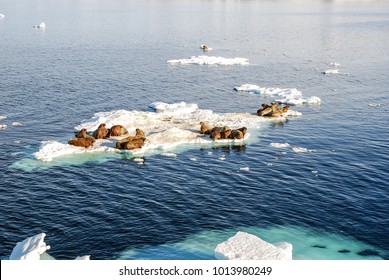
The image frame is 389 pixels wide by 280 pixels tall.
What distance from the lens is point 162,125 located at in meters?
87.0

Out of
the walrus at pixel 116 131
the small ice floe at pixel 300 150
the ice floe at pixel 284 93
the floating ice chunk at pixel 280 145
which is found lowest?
the small ice floe at pixel 300 150

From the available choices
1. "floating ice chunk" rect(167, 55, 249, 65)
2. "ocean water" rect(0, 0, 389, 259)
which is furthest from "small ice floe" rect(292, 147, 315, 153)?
"floating ice chunk" rect(167, 55, 249, 65)

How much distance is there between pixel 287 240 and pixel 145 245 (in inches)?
556

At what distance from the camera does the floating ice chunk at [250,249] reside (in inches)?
1786

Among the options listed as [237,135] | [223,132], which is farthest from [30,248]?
[237,135]

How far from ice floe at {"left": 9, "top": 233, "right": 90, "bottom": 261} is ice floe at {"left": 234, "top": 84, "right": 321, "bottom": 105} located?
68.6m

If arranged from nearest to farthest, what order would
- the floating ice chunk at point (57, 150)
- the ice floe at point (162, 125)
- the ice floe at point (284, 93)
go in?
1. the floating ice chunk at point (57, 150)
2. the ice floe at point (162, 125)
3. the ice floe at point (284, 93)

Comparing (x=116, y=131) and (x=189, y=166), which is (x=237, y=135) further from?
(x=116, y=131)

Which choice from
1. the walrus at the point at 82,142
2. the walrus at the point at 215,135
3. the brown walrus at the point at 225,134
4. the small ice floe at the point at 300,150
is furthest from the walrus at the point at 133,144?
the small ice floe at the point at 300,150

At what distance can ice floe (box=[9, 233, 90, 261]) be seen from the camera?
45625 millimetres

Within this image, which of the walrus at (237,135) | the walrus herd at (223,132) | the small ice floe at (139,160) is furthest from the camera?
the walrus at (237,135)

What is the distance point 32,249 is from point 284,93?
76105 mm

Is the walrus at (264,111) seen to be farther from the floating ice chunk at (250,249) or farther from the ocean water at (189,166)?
the floating ice chunk at (250,249)

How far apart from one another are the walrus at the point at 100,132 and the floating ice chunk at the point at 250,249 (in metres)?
36.8
